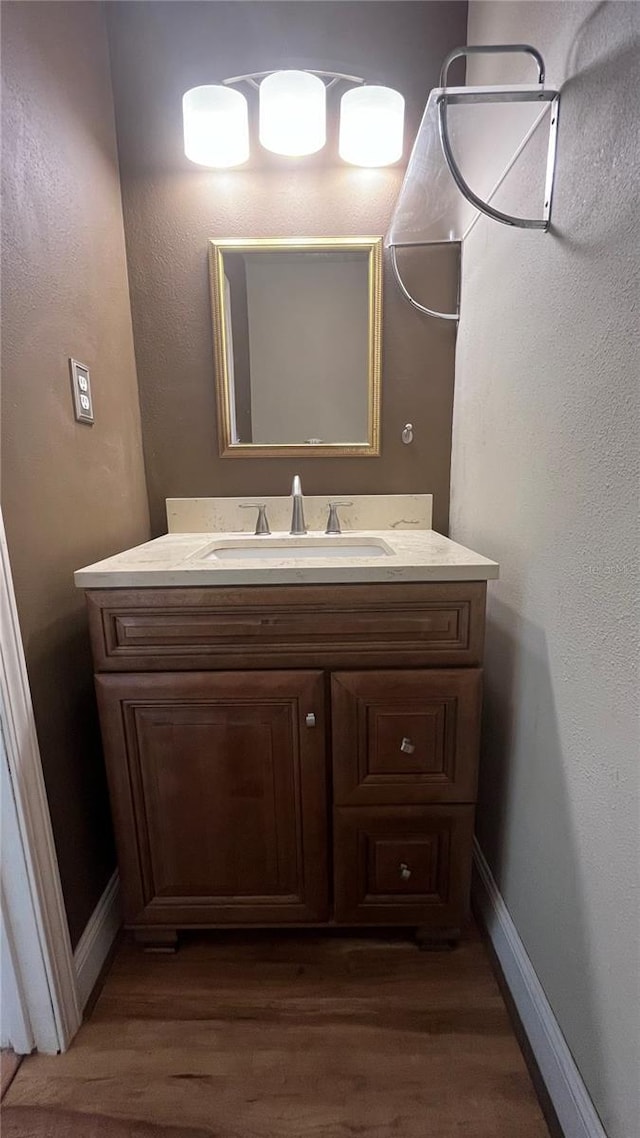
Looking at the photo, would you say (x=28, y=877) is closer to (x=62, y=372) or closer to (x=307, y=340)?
(x=62, y=372)

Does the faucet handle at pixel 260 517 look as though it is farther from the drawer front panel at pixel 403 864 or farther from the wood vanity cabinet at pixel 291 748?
the drawer front panel at pixel 403 864

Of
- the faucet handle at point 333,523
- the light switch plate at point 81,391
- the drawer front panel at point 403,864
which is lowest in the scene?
the drawer front panel at point 403,864

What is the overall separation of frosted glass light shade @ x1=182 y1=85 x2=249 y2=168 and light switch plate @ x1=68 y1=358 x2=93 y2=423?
66 centimetres

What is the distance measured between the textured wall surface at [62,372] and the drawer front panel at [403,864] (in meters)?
0.56

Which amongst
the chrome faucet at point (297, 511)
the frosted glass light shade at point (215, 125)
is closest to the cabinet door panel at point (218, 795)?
the chrome faucet at point (297, 511)

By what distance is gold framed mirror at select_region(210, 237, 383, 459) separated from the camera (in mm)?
1289

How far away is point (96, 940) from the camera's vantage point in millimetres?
1004

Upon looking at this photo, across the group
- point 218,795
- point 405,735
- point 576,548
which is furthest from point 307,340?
point 218,795

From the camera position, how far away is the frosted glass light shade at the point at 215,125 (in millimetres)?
1123

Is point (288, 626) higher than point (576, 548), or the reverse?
point (576, 548)

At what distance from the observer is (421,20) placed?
1179 millimetres

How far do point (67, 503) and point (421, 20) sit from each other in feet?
4.84

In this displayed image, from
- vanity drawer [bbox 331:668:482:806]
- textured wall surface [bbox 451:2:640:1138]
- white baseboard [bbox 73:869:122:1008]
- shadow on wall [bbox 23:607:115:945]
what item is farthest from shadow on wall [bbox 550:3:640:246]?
white baseboard [bbox 73:869:122:1008]

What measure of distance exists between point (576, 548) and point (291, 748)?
616 mm
